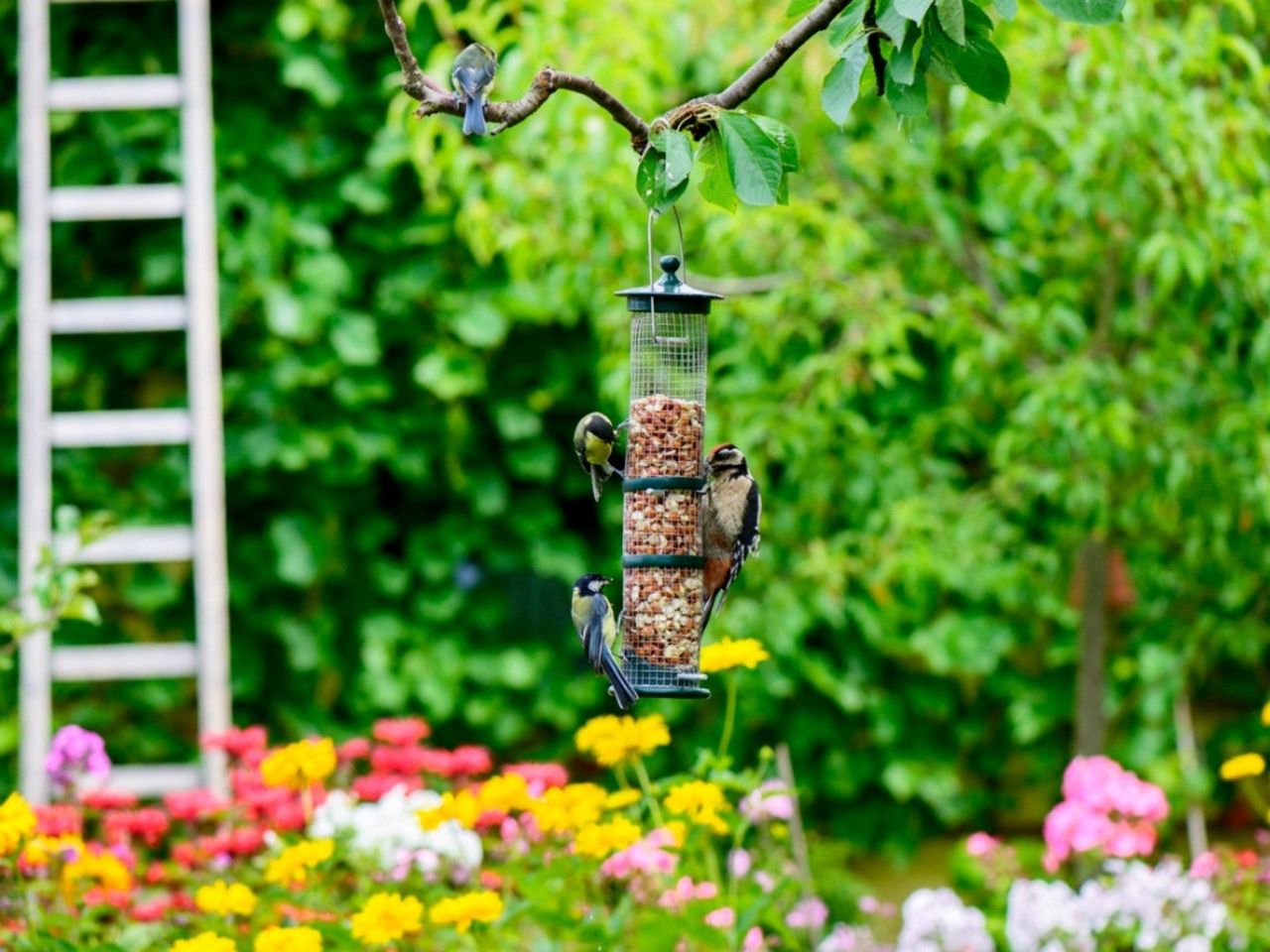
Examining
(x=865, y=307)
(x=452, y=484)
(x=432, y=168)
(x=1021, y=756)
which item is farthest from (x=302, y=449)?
Result: (x=1021, y=756)

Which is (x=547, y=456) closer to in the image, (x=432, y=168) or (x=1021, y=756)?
(x=432, y=168)

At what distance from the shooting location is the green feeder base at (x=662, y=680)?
70.9 inches

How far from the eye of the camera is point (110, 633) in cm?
401

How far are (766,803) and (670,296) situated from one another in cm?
108

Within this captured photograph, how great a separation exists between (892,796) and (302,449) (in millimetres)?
1544

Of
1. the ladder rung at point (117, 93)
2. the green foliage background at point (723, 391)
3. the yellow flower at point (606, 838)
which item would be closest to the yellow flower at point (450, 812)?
the yellow flower at point (606, 838)

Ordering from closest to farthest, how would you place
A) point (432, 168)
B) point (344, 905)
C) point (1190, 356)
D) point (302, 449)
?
point (344, 905)
point (1190, 356)
point (432, 168)
point (302, 449)

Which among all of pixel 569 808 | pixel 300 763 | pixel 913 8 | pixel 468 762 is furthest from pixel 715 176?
pixel 468 762

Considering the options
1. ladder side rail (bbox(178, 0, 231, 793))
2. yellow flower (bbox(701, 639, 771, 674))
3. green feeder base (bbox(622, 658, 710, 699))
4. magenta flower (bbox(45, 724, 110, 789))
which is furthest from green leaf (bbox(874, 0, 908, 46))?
ladder side rail (bbox(178, 0, 231, 793))

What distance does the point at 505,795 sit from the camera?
82.4 inches

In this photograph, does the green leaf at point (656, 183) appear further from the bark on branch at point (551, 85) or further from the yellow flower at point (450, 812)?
the yellow flower at point (450, 812)

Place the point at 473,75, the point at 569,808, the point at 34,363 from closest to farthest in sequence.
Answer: the point at 473,75
the point at 569,808
the point at 34,363

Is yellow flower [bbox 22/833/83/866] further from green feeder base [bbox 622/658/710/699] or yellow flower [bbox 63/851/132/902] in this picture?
green feeder base [bbox 622/658/710/699]

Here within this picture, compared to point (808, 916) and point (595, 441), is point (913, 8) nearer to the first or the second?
point (595, 441)
